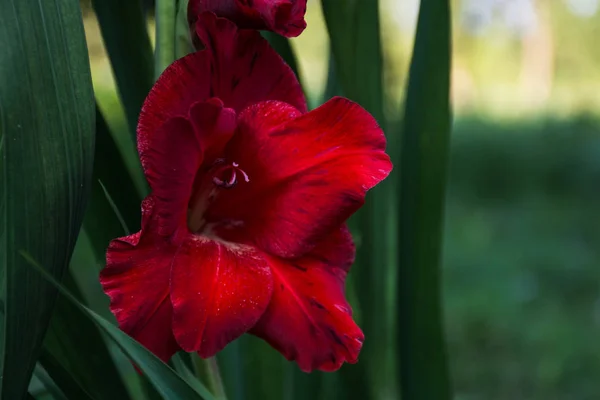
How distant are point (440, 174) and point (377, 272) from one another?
0.10 meters

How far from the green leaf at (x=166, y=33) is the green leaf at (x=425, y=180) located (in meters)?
0.27

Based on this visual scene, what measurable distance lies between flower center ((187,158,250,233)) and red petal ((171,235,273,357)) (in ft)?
0.08

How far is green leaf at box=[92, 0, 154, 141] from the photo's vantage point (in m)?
0.53

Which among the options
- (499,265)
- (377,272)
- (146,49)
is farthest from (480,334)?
(146,49)

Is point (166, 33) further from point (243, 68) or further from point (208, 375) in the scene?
point (208, 375)

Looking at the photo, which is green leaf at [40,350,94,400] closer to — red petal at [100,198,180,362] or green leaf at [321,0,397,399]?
red petal at [100,198,180,362]

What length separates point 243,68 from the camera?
45cm

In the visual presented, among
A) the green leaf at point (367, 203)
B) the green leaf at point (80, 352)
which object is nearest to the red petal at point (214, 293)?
the green leaf at point (80, 352)

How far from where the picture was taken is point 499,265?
9.63ft

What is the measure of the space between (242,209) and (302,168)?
0.05m

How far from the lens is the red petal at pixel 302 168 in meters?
0.44

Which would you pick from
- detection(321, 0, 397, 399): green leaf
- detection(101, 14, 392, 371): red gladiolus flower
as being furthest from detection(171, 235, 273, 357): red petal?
detection(321, 0, 397, 399): green leaf

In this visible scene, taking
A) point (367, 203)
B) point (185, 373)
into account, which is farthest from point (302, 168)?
point (367, 203)

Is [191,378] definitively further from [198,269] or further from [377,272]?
[377,272]
